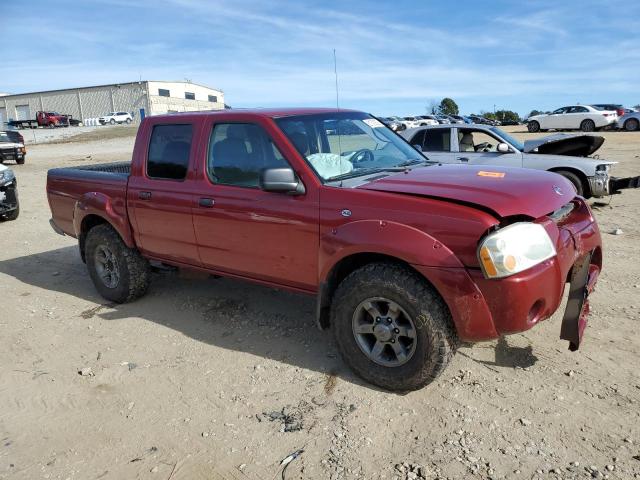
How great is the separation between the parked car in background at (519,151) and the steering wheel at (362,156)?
5076 mm

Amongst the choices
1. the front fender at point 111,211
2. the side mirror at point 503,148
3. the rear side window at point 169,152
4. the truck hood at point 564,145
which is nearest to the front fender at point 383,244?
the rear side window at point 169,152

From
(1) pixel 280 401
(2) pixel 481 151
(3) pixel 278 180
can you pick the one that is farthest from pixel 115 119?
(1) pixel 280 401

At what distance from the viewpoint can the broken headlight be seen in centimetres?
293

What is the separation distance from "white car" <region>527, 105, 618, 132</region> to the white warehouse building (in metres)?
56.7

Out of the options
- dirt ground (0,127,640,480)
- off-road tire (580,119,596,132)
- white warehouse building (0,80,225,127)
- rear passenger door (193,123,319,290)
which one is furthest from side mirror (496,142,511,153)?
white warehouse building (0,80,225,127)

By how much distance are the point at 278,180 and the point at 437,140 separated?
22.5ft

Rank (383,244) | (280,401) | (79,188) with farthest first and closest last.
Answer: (79,188) → (280,401) → (383,244)

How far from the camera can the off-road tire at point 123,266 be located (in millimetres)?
5234

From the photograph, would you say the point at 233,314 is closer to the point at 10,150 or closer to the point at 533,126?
the point at 10,150

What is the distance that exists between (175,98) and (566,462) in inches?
3378

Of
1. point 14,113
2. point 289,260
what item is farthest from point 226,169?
point 14,113

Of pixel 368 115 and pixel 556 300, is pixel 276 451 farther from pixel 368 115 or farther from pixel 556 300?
pixel 368 115

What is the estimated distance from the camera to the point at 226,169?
4289 mm

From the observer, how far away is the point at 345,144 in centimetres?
423
